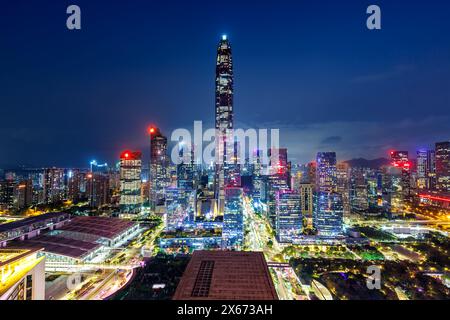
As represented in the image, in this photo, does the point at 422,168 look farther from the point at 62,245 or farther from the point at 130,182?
the point at 62,245

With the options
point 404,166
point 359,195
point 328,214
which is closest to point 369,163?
point 404,166

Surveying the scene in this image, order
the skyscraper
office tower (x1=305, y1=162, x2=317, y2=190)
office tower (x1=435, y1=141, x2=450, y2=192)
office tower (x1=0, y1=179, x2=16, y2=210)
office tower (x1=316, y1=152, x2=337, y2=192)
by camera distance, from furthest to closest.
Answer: the skyscraper, office tower (x1=305, y1=162, x2=317, y2=190), office tower (x1=435, y1=141, x2=450, y2=192), office tower (x1=316, y1=152, x2=337, y2=192), office tower (x1=0, y1=179, x2=16, y2=210)

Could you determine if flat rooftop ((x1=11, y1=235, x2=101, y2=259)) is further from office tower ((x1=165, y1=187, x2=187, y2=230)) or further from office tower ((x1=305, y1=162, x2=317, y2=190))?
office tower ((x1=305, y1=162, x2=317, y2=190))

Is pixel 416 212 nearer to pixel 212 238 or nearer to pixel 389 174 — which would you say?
pixel 389 174

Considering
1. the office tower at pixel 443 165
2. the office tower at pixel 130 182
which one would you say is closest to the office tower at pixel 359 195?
the office tower at pixel 443 165

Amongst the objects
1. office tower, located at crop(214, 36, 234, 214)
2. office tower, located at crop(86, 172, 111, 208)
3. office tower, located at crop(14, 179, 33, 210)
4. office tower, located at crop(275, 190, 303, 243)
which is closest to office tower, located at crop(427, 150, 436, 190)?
office tower, located at crop(275, 190, 303, 243)

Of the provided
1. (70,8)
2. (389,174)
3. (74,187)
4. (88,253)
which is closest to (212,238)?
(88,253)
